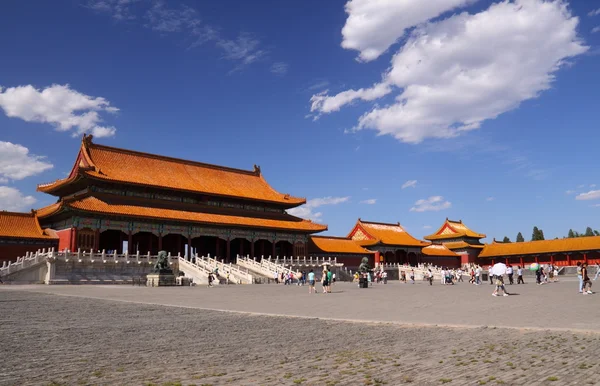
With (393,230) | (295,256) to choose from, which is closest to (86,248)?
(295,256)

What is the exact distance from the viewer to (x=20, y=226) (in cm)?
4084

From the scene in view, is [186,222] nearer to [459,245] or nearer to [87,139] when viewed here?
[87,139]

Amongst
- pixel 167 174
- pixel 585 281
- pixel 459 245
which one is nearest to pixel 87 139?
pixel 167 174

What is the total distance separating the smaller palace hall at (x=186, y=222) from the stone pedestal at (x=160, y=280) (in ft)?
31.4

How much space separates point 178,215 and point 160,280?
49.6ft

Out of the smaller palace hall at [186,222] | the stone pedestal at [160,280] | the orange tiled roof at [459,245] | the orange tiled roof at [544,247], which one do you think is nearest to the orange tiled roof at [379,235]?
the smaller palace hall at [186,222]

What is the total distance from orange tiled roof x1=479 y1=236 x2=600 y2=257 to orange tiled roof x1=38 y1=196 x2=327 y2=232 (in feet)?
109

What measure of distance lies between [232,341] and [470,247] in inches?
2896

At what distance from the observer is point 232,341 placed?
8.68 meters

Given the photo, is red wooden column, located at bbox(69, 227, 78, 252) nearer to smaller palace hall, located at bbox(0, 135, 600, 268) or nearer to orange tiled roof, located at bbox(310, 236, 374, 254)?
smaller palace hall, located at bbox(0, 135, 600, 268)

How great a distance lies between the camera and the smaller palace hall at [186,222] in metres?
41.0

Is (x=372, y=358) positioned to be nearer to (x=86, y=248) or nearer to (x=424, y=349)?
(x=424, y=349)

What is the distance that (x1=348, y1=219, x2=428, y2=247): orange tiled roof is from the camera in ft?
213

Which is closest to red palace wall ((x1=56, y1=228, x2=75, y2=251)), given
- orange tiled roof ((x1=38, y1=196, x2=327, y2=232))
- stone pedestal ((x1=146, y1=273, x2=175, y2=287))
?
orange tiled roof ((x1=38, y1=196, x2=327, y2=232))
